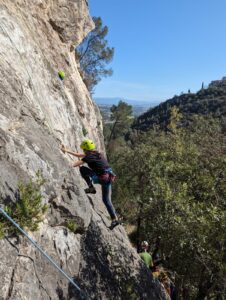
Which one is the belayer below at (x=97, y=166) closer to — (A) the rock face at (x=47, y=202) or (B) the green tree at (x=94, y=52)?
(A) the rock face at (x=47, y=202)

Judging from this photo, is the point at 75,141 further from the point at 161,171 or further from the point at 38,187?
the point at 38,187

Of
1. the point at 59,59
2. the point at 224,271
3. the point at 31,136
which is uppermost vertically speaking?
the point at 59,59

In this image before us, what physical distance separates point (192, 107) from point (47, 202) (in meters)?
110

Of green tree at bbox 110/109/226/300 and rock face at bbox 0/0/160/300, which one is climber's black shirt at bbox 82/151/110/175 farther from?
green tree at bbox 110/109/226/300

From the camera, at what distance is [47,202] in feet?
24.9

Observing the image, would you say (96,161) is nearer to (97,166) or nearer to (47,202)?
(97,166)

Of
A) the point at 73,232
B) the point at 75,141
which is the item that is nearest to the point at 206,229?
the point at 73,232

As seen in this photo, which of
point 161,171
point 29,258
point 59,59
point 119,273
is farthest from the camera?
point 59,59

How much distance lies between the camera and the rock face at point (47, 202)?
639cm

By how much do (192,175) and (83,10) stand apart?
15670 mm

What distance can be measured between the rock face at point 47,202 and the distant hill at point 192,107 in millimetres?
81035

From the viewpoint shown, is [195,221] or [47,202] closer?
[47,202]

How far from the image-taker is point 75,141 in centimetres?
1450

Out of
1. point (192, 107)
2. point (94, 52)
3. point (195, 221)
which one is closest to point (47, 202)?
point (195, 221)
